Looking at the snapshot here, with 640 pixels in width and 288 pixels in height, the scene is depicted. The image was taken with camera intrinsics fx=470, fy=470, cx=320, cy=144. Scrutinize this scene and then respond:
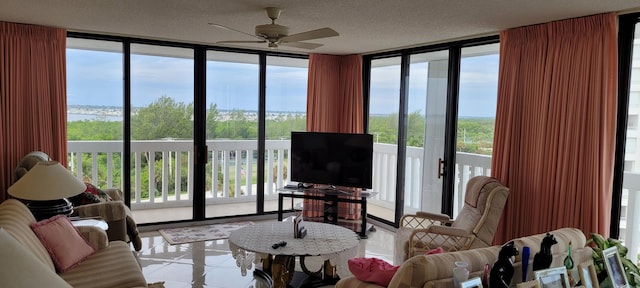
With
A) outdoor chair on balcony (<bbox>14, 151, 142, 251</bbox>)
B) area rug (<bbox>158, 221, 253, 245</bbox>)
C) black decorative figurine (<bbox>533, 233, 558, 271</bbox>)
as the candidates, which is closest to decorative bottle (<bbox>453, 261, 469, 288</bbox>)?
black decorative figurine (<bbox>533, 233, 558, 271</bbox>)

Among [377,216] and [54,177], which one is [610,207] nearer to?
[377,216]

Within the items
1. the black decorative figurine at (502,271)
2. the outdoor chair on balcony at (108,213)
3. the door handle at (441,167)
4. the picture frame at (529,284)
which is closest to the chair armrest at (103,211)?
the outdoor chair on balcony at (108,213)

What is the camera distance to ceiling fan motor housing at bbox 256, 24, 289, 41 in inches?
142

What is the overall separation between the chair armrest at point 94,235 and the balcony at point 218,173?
2269mm

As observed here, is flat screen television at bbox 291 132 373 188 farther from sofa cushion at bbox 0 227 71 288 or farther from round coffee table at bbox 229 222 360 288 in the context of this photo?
sofa cushion at bbox 0 227 71 288

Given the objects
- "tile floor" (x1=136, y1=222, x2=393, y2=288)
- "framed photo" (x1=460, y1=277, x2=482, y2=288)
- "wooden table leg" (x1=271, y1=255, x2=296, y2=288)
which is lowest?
"tile floor" (x1=136, y1=222, x2=393, y2=288)

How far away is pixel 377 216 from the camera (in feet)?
21.2

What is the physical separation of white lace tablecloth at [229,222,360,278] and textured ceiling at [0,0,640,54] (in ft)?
6.03

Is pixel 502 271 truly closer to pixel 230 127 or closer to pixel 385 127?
pixel 385 127

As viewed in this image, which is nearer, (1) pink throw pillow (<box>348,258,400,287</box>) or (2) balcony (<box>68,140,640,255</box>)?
(1) pink throw pillow (<box>348,258,400,287</box>)

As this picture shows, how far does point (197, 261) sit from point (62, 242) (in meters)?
1.61

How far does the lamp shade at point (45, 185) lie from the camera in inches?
133

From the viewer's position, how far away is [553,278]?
7.57ft

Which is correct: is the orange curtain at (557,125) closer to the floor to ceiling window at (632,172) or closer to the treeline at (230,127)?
the floor to ceiling window at (632,172)
